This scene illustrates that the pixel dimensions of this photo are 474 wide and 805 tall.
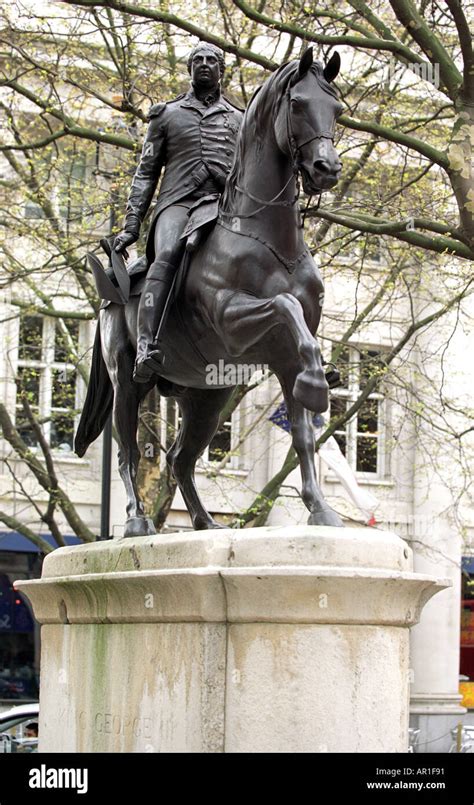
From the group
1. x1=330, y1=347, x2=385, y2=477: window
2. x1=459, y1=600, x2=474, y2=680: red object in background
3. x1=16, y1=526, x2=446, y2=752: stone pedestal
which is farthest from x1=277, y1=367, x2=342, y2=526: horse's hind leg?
x1=459, y1=600, x2=474, y2=680: red object in background

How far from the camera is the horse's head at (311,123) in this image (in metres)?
6.96

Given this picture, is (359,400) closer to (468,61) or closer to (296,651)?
(468,61)

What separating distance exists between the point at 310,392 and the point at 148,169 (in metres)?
2.70

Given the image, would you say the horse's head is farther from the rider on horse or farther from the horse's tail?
the horse's tail

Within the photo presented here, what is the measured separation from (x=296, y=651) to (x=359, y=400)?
1290cm

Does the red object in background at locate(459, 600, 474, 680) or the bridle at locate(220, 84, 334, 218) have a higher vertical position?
the bridle at locate(220, 84, 334, 218)

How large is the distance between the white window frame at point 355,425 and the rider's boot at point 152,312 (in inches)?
428

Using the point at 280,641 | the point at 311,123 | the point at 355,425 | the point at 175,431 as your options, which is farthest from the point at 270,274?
the point at 355,425

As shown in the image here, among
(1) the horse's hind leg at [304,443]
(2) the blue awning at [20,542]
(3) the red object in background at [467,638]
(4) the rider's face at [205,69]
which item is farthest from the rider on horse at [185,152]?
(3) the red object in background at [467,638]

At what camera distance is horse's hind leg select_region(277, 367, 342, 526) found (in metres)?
7.08

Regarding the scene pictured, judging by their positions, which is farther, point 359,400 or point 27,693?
point 27,693

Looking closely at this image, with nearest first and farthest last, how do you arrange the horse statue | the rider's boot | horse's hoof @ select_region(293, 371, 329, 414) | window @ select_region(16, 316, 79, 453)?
horse's hoof @ select_region(293, 371, 329, 414), the horse statue, the rider's boot, window @ select_region(16, 316, 79, 453)

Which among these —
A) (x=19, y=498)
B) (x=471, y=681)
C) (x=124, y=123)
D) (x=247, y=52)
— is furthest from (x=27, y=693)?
(x=247, y=52)
